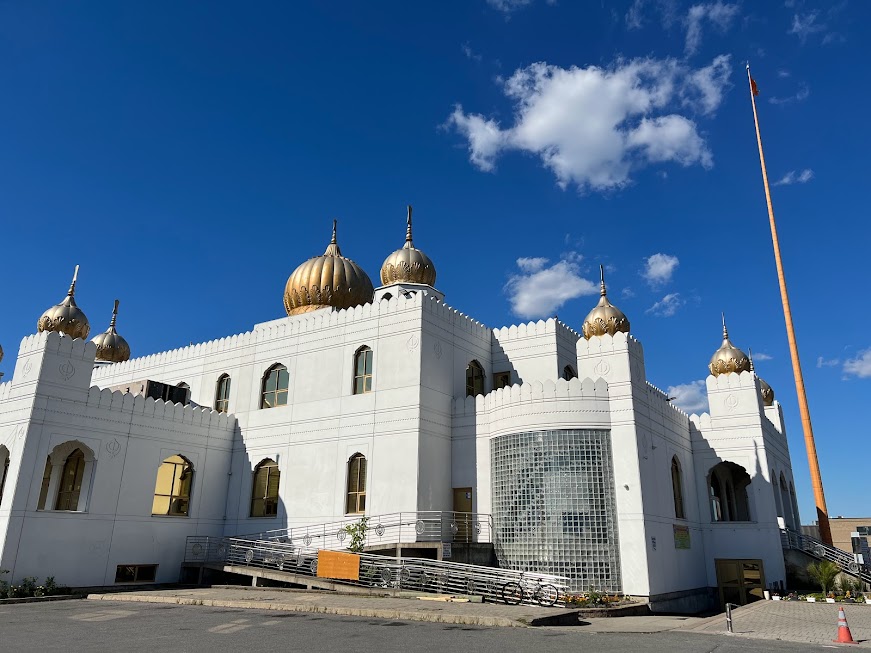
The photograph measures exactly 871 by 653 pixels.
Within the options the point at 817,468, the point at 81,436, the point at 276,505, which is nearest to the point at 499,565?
the point at 276,505

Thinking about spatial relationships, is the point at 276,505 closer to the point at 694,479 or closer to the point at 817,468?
the point at 694,479

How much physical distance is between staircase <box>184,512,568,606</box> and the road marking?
5149mm

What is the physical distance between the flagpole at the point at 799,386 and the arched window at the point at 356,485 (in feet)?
67.3

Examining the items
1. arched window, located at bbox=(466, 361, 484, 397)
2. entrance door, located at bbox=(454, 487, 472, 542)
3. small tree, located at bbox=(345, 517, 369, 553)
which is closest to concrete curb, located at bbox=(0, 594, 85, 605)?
small tree, located at bbox=(345, 517, 369, 553)

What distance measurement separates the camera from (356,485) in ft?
74.2

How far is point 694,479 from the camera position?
80.4 ft

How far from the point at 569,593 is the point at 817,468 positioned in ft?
61.1

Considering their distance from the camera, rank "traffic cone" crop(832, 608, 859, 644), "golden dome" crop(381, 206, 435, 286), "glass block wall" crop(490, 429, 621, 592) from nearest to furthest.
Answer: "traffic cone" crop(832, 608, 859, 644), "glass block wall" crop(490, 429, 621, 592), "golden dome" crop(381, 206, 435, 286)

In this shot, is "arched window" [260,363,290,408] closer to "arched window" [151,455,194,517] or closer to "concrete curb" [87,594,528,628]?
"arched window" [151,455,194,517]

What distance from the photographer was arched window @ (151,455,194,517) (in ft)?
76.0

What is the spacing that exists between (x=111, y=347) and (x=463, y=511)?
22.8m

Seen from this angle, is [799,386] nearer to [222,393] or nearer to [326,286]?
[326,286]

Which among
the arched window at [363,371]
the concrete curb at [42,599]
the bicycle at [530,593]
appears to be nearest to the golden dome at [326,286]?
the arched window at [363,371]

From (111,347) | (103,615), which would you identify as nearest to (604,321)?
(103,615)
